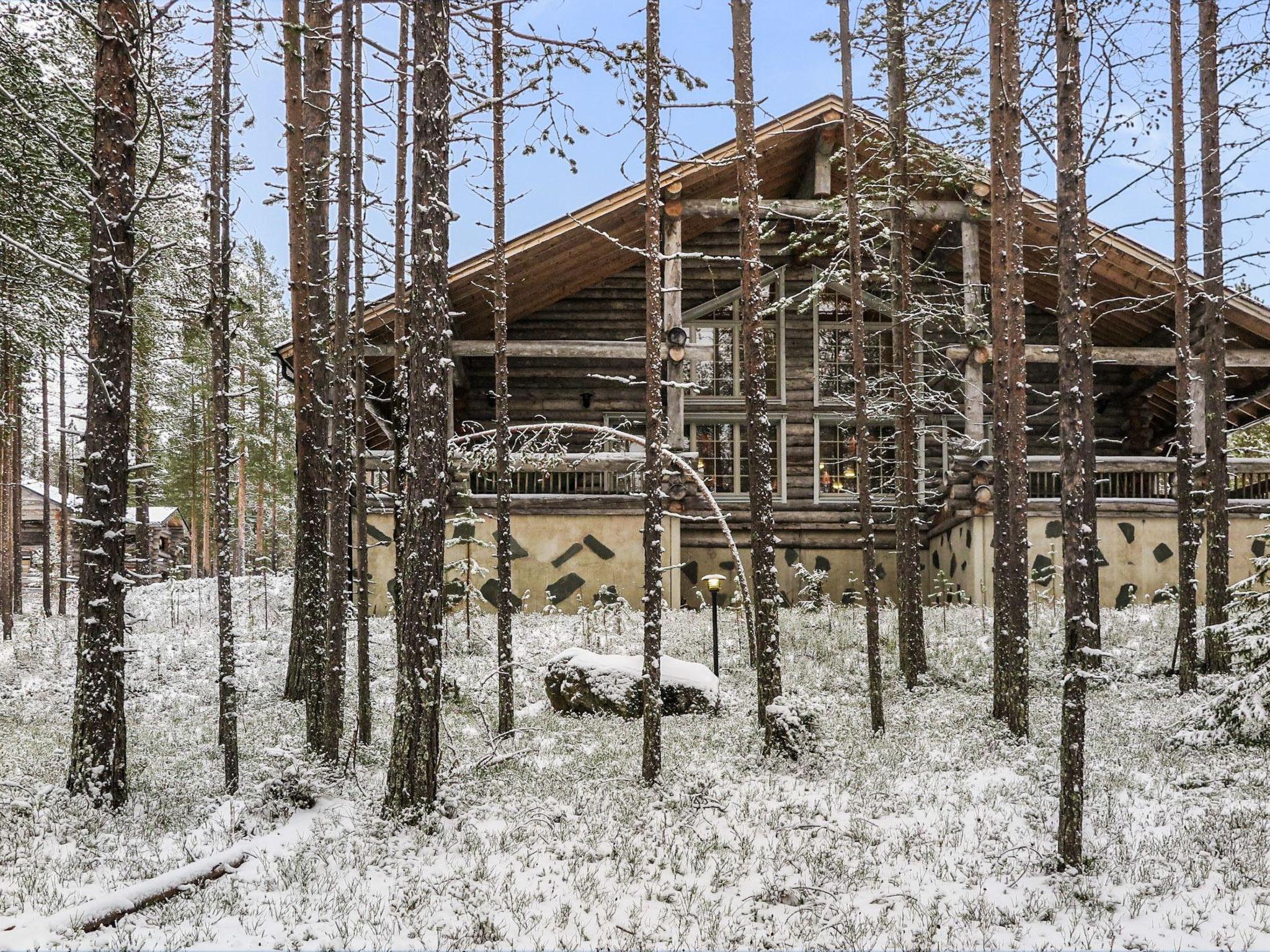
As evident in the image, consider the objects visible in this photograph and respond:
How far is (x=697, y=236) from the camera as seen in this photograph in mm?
21250

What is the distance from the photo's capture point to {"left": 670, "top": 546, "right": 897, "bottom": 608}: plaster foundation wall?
781 inches

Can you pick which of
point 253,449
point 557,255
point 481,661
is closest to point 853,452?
point 557,255

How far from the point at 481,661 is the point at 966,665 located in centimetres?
735

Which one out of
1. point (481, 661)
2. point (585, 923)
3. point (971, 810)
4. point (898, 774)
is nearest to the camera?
point (585, 923)

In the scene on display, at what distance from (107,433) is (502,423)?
4.29 meters

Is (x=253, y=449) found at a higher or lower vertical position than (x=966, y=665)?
higher

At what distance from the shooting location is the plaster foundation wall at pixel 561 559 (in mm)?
17766

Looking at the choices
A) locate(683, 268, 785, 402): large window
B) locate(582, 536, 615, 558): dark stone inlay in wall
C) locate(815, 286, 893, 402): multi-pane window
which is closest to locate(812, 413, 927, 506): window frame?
locate(815, 286, 893, 402): multi-pane window

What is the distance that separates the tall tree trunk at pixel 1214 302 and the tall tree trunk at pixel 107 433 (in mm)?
11707

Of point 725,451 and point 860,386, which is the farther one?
point 725,451

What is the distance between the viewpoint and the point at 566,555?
17891 mm

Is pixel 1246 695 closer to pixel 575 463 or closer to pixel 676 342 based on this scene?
pixel 676 342

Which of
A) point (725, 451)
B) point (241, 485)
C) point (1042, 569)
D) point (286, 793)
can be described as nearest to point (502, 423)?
point (286, 793)

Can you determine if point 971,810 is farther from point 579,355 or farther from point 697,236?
point 697,236
